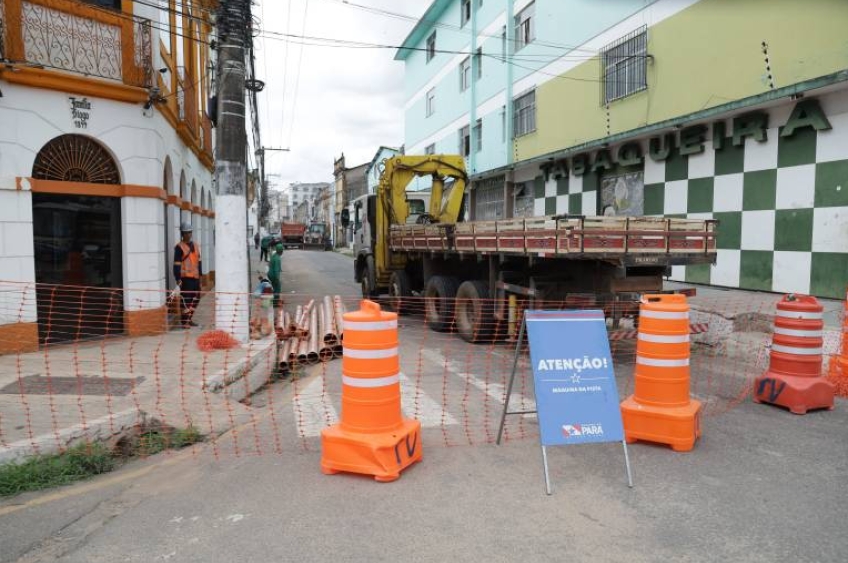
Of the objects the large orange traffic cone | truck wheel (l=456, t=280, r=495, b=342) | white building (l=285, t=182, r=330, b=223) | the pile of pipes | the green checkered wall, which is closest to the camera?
the large orange traffic cone

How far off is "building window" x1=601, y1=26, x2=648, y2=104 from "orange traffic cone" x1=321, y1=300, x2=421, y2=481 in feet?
40.8

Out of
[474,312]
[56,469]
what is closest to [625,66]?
[474,312]

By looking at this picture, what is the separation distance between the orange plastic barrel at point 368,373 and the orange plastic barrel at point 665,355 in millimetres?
2112

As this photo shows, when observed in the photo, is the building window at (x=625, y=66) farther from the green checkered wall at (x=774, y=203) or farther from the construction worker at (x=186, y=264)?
the construction worker at (x=186, y=264)

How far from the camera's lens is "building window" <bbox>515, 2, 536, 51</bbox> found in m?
19.4

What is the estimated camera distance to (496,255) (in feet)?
28.6

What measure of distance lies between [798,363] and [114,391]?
673 centimetres

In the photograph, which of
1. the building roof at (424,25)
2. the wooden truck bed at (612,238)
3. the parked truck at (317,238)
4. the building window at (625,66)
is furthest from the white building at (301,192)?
the wooden truck bed at (612,238)

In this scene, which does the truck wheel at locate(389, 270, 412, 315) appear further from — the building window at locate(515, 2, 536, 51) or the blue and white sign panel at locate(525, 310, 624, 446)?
the building window at locate(515, 2, 536, 51)

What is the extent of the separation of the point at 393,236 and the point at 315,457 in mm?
8187

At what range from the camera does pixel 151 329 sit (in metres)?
9.51

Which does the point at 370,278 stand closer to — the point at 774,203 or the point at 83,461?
the point at 774,203

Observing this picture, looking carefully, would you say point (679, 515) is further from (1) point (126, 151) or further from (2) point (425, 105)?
(2) point (425, 105)

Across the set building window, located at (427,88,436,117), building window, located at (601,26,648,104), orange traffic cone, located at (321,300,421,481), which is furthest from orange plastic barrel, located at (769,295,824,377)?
building window, located at (427,88,436,117)
